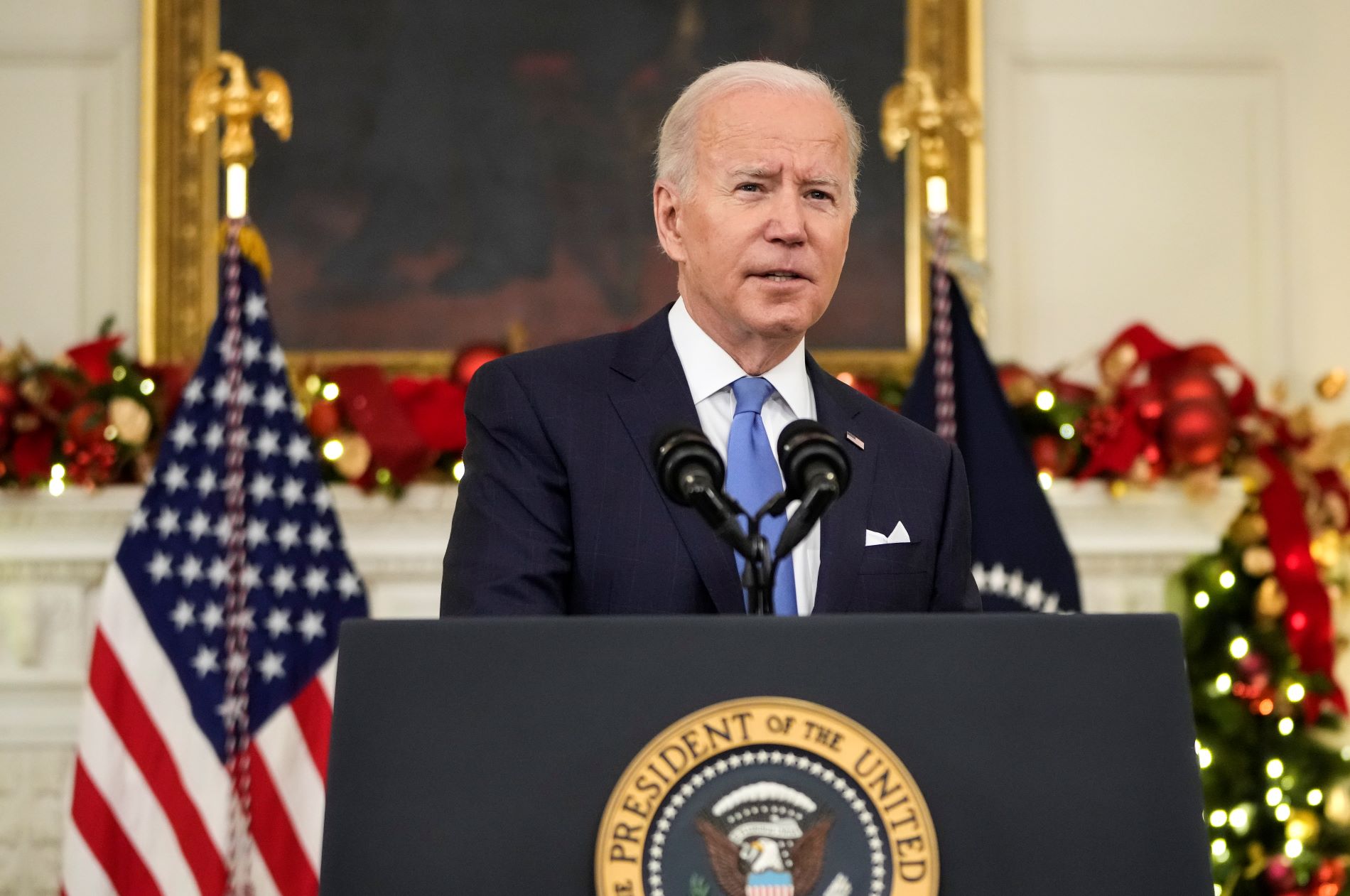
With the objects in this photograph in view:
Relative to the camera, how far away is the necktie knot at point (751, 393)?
2.01 meters

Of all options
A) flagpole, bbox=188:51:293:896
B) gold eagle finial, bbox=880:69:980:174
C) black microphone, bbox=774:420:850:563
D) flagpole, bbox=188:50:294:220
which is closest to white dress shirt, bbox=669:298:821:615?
black microphone, bbox=774:420:850:563

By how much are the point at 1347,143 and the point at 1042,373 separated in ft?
4.39

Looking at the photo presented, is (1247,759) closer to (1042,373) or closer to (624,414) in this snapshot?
(1042,373)

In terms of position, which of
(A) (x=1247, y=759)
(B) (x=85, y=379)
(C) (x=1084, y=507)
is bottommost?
(A) (x=1247, y=759)

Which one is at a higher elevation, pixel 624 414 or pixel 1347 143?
pixel 1347 143

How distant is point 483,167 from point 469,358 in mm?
758

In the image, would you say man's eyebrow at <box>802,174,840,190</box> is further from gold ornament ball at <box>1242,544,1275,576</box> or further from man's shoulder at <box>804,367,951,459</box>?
gold ornament ball at <box>1242,544,1275,576</box>

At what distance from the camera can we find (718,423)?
2059 millimetres

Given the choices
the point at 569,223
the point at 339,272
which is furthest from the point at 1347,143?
the point at 339,272

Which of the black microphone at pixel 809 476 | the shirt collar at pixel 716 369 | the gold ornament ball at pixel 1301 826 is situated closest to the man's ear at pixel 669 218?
the shirt collar at pixel 716 369

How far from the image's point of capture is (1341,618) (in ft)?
15.7

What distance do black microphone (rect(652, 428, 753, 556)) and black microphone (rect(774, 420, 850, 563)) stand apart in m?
0.05

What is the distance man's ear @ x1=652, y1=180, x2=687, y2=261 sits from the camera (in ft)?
7.19

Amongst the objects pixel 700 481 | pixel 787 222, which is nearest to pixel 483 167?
pixel 787 222
